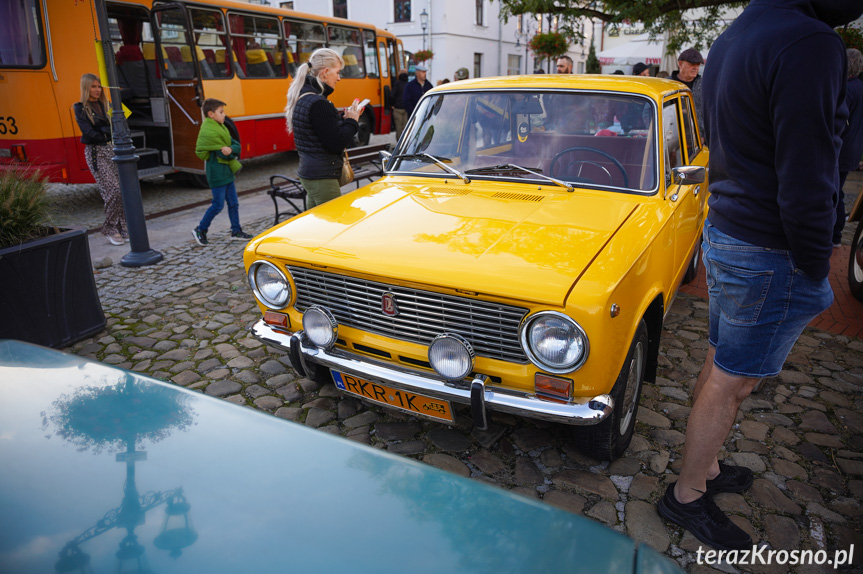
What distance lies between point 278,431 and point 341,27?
1405 cm

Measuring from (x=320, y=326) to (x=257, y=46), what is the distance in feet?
33.5

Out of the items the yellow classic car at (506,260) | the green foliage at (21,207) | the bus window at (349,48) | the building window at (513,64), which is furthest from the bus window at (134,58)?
the building window at (513,64)

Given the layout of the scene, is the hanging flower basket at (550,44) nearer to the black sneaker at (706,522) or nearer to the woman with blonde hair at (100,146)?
the woman with blonde hair at (100,146)

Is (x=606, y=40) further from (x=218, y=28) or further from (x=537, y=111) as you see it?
(x=537, y=111)

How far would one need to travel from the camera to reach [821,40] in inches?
71.3

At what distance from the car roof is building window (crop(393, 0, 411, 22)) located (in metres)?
31.0

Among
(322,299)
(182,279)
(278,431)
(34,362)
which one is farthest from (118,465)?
(182,279)

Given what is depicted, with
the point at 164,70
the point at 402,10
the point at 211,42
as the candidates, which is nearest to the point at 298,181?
the point at 164,70

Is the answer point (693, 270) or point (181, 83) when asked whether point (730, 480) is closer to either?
point (693, 270)

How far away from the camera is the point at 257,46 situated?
11422mm

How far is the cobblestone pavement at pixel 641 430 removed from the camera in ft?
8.53

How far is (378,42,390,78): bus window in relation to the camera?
15328mm

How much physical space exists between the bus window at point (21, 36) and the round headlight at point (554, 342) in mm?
8262

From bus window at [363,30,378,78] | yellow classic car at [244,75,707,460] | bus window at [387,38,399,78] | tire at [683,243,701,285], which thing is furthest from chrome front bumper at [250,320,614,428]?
bus window at [387,38,399,78]
